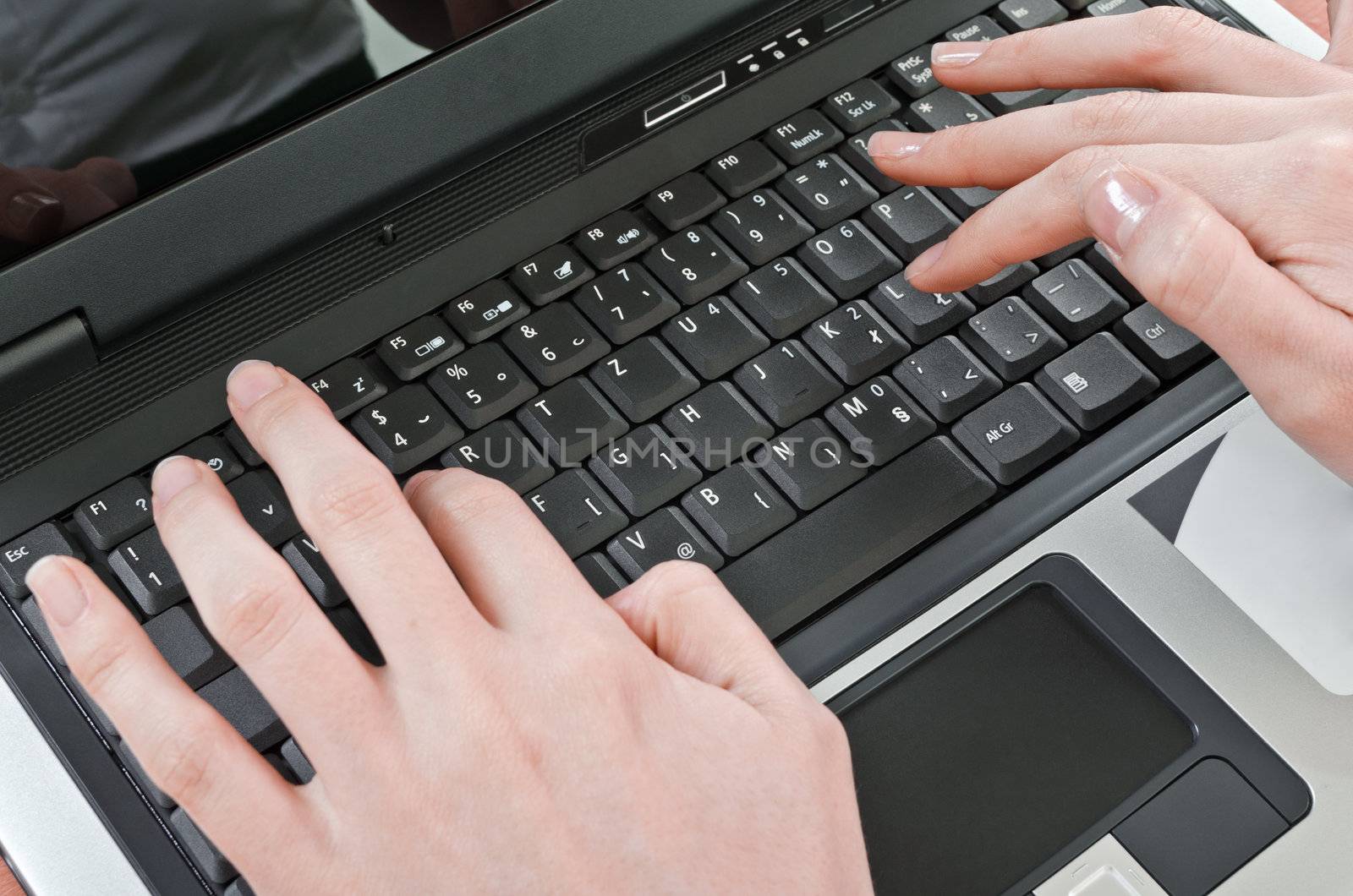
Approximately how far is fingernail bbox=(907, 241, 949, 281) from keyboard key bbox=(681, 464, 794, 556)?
5.8 inches

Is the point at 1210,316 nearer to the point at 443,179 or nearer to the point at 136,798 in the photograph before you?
the point at 443,179

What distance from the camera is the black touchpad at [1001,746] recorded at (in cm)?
60

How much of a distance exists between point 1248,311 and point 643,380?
30 cm

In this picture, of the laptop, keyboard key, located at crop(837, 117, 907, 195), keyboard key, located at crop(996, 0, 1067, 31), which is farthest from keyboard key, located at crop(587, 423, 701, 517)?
keyboard key, located at crop(996, 0, 1067, 31)

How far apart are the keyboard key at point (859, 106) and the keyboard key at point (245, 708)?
Result: 1.50 feet

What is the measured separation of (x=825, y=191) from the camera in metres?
0.72

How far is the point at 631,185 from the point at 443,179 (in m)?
0.11

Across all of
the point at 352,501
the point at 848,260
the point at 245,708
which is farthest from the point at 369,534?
the point at 848,260

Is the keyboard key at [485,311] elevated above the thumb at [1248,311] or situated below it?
above

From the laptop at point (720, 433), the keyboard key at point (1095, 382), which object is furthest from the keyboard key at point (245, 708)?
the keyboard key at point (1095, 382)

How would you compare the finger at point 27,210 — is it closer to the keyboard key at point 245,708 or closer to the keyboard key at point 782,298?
the keyboard key at point 245,708

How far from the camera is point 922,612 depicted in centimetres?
64

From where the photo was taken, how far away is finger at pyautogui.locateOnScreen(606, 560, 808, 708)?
1.78 ft

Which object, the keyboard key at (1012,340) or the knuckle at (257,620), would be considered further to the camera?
the keyboard key at (1012,340)
